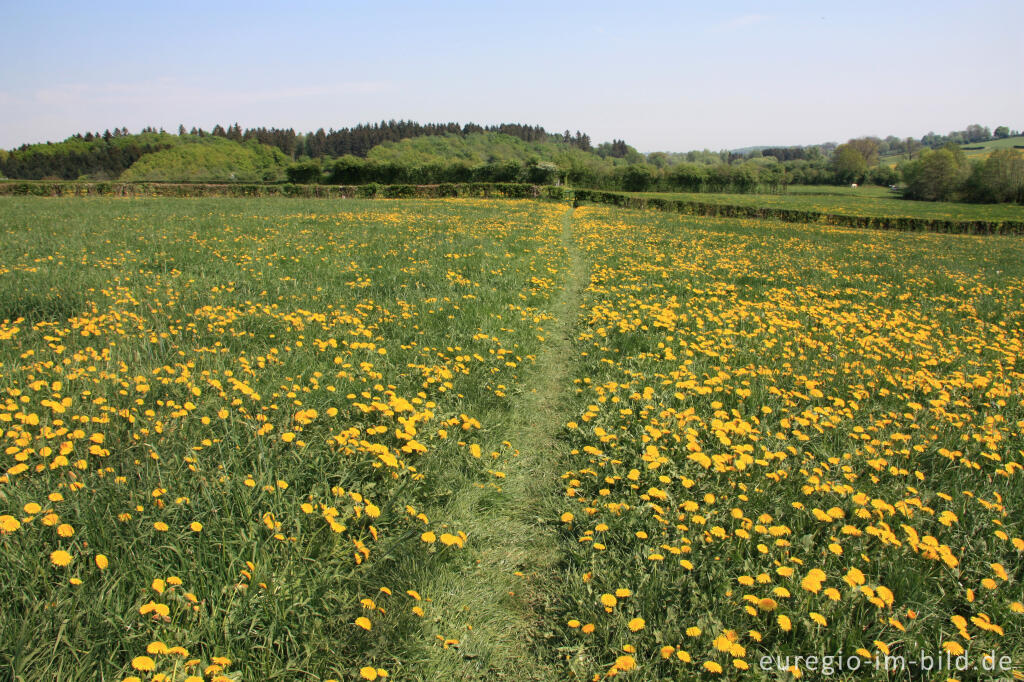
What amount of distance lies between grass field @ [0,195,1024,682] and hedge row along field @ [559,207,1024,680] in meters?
0.03

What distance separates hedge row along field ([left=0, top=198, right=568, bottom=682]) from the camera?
6.94 feet

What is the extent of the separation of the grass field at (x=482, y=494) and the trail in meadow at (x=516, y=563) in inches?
0.7

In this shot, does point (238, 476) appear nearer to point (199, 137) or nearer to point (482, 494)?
point (482, 494)

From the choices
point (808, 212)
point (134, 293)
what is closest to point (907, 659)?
point (134, 293)

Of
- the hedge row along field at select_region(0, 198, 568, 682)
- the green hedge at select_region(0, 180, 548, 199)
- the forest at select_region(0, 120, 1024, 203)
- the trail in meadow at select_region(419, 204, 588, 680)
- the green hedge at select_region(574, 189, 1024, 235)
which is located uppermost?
the forest at select_region(0, 120, 1024, 203)

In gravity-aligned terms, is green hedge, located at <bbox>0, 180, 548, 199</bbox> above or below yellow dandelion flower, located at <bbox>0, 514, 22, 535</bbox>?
above

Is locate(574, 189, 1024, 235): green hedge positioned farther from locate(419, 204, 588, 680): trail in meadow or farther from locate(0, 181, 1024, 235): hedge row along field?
locate(419, 204, 588, 680): trail in meadow

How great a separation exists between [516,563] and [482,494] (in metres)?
0.62

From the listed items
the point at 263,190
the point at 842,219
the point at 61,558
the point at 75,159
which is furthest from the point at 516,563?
the point at 75,159

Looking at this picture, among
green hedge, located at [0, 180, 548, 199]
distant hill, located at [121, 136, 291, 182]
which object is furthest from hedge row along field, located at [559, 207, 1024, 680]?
distant hill, located at [121, 136, 291, 182]

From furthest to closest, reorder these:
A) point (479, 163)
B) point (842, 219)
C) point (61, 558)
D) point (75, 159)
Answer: point (75, 159) < point (479, 163) < point (842, 219) < point (61, 558)

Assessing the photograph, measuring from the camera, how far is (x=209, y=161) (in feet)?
354

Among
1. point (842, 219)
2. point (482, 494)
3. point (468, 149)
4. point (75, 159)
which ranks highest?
point (468, 149)

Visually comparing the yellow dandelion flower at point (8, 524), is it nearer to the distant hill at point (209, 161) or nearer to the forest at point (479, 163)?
the forest at point (479, 163)
